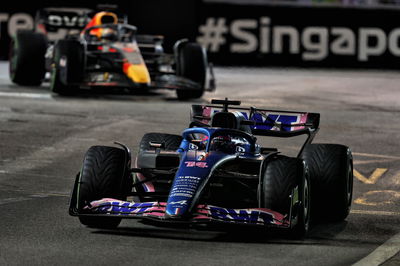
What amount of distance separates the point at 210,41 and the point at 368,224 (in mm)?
20617

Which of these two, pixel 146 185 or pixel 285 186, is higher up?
pixel 285 186

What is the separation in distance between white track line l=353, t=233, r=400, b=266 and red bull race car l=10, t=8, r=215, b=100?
12.2 m

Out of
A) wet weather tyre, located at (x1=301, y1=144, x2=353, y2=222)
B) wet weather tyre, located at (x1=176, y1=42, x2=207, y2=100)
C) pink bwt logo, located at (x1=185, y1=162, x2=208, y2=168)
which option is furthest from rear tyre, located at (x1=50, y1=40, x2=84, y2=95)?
pink bwt logo, located at (x1=185, y1=162, x2=208, y2=168)

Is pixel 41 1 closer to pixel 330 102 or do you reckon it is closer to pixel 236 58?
pixel 236 58

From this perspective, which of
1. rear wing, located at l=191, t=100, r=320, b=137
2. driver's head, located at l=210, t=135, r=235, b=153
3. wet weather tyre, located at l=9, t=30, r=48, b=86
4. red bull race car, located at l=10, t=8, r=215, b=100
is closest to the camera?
driver's head, located at l=210, t=135, r=235, b=153

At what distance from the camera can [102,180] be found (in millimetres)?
9219

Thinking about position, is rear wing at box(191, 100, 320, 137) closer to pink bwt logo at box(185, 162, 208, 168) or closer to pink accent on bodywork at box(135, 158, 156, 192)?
pink accent on bodywork at box(135, 158, 156, 192)

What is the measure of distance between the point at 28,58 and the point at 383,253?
15.5 meters

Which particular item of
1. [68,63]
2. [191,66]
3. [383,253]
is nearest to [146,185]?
[383,253]

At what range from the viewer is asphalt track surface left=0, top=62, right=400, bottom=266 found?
8422mm

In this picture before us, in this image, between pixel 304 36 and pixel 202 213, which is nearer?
pixel 202 213

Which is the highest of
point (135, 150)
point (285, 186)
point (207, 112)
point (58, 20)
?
point (58, 20)

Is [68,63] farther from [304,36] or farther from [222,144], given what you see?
[222,144]

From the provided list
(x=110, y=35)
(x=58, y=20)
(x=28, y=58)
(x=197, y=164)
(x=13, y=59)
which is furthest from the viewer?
(x=58, y=20)
